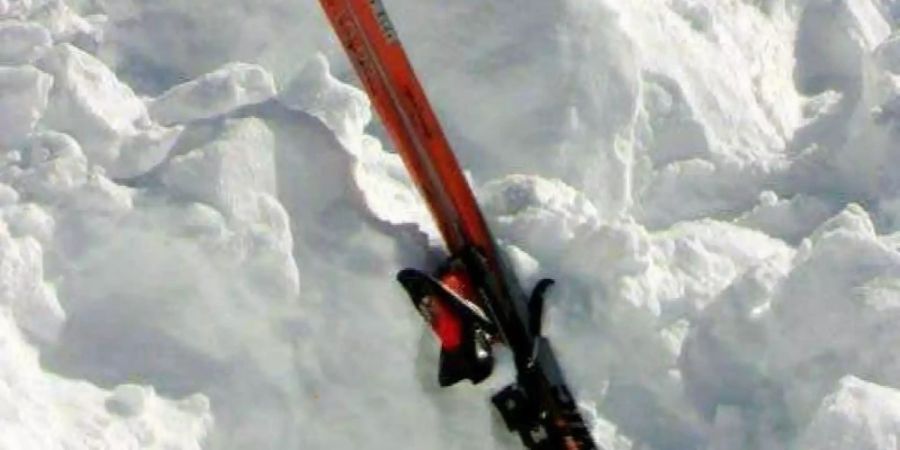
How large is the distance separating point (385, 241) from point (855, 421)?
5.94 feet

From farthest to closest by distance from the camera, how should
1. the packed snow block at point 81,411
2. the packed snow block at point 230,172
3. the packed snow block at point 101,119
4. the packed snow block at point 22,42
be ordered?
1. the packed snow block at point 22,42
2. the packed snow block at point 101,119
3. the packed snow block at point 230,172
4. the packed snow block at point 81,411

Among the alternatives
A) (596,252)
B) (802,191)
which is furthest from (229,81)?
(802,191)

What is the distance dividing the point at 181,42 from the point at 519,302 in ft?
6.57

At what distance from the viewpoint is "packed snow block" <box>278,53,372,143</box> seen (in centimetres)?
627

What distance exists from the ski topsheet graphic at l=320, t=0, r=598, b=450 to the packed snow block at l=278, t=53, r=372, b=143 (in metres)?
0.20

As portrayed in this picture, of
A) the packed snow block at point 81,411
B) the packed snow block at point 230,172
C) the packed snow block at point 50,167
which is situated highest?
the packed snow block at point 230,172

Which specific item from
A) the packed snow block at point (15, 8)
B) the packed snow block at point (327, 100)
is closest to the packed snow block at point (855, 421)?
the packed snow block at point (327, 100)

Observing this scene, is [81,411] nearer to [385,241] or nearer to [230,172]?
[230,172]

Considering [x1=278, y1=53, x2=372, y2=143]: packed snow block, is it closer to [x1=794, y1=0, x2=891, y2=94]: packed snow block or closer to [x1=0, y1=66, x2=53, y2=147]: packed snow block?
[x1=0, y1=66, x2=53, y2=147]: packed snow block

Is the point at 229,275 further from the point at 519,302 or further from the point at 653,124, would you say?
the point at 653,124

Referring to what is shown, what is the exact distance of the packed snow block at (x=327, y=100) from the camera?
6.27m

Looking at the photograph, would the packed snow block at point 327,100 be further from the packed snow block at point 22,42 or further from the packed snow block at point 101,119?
the packed snow block at point 22,42

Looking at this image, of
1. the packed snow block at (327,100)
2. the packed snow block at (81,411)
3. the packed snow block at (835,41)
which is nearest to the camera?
the packed snow block at (81,411)

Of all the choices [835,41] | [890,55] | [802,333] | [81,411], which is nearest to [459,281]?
[802,333]
